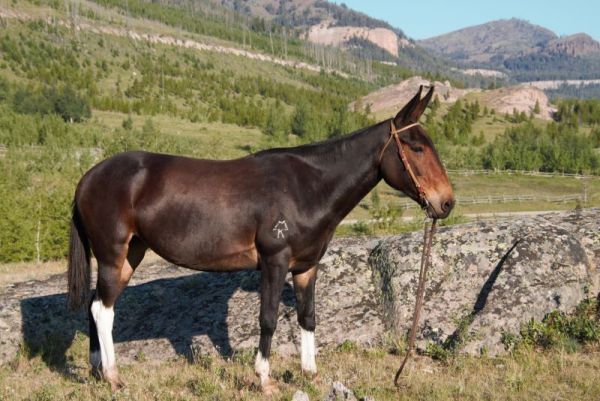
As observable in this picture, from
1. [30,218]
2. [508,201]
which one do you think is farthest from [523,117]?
[30,218]

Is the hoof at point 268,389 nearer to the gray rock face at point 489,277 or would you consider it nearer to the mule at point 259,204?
the mule at point 259,204

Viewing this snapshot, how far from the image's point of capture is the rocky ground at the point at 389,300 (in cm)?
891

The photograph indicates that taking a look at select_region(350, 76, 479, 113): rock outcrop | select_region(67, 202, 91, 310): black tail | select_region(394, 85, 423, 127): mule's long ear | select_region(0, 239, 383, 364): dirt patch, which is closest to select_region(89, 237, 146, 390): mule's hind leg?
select_region(67, 202, 91, 310): black tail

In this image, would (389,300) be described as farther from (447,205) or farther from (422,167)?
(422,167)

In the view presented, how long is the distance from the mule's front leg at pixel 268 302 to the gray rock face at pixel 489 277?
9.05ft

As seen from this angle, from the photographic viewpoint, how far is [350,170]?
7.40 metres

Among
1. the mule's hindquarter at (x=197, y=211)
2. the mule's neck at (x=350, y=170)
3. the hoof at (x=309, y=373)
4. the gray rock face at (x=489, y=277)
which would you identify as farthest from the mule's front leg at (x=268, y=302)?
the gray rock face at (x=489, y=277)

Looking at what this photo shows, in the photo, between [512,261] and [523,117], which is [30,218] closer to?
[512,261]

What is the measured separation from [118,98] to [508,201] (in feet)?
260

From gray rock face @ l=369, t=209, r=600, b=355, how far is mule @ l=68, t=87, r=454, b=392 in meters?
2.34

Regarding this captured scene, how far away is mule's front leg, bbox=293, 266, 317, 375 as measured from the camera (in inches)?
302

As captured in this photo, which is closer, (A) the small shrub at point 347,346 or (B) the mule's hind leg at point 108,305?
(B) the mule's hind leg at point 108,305

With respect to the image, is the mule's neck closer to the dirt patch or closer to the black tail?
the dirt patch

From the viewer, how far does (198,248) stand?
24.0 ft
